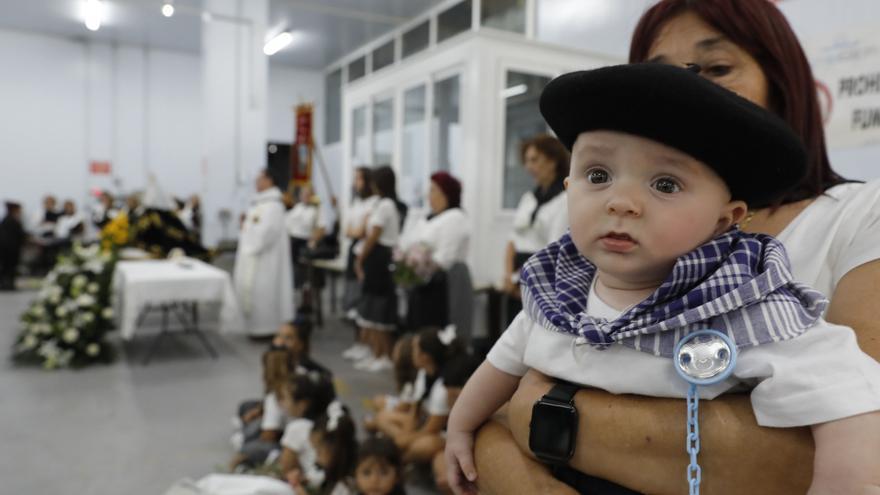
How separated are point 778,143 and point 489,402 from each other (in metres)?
0.54

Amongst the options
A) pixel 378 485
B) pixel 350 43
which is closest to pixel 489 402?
pixel 378 485

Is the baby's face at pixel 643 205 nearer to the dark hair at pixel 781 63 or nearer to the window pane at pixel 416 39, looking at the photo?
the dark hair at pixel 781 63

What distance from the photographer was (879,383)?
2.02ft

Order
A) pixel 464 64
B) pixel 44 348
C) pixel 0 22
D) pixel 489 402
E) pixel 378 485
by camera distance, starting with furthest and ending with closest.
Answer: pixel 0 22 < pixel 464 64 < pixel 44 348 < pixel 378 485 < pixel 489 402

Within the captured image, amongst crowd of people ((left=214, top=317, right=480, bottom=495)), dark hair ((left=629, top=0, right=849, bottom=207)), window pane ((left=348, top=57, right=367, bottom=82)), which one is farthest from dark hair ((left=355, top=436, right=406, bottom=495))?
window pane ((left=348, top=57, right=367, bottom=82))

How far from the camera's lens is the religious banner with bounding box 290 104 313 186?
934 centimetres

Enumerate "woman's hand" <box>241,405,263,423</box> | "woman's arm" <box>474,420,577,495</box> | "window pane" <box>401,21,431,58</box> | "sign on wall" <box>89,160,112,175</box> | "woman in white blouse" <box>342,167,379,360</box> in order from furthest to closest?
1. "sign on wall" <box>89,160,112,175</box>
2. "window pane" <box>401,21,431,58</box>
3. "woman in white blouse" <box>342,167,379,360</box>
4. "woman's hand" <box>241,405,263,423</box>
5. "woman's arm" <box>474,420,577,495</box>

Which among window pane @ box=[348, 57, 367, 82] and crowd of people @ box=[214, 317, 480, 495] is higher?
window pane @ box=[348, 57, 367, 82]

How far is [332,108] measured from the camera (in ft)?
54.4

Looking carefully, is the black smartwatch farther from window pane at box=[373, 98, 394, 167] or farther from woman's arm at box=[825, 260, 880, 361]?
window pane at box=[373, 98, 394, 167]

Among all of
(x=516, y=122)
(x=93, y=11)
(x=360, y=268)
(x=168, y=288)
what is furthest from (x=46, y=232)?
(x=516, y=122)

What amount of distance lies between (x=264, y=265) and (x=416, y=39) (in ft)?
22.4

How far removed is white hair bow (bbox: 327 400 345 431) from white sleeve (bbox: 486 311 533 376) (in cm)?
218

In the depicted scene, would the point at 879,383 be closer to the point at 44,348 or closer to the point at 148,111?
the point at 44,348
